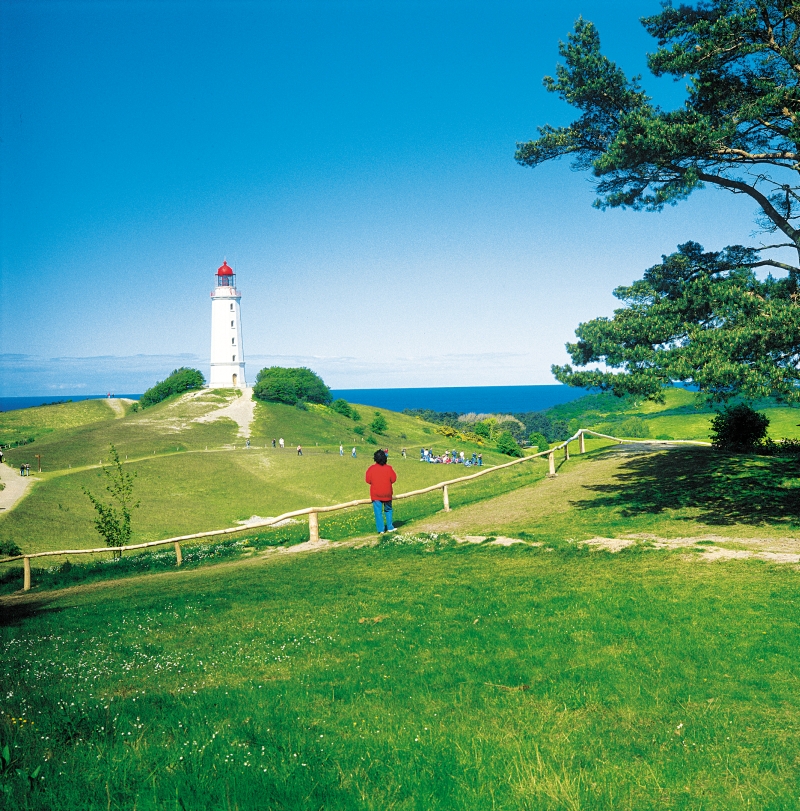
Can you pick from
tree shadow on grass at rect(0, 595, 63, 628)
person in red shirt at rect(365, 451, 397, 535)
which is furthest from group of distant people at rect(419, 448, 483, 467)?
tree shadow on grass at rect(0, 595, 63, 628)

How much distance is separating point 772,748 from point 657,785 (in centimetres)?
129

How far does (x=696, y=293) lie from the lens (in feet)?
46.1

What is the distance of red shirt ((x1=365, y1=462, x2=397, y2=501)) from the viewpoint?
17734 mm

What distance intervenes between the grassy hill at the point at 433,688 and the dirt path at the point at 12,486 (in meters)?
31.0

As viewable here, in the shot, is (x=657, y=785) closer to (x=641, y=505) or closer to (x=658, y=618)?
(x=658, y=618)

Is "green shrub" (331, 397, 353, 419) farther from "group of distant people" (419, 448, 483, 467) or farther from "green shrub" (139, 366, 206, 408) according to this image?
"group of distant people" (419, 448, 483, 467)

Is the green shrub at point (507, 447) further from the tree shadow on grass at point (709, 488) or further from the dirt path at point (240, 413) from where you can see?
the tree shadow on grass at point (709, 488)

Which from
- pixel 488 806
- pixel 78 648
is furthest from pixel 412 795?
pixel 78 648

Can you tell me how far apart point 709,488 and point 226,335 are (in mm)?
91969

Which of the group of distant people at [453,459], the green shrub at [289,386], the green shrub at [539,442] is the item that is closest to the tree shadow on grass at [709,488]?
the group of distant people at [453,459]

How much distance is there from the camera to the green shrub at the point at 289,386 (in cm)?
9738

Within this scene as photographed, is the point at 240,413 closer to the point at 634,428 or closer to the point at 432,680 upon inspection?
the point at 634,428

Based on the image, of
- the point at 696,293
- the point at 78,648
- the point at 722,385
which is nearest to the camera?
the point at 78,648

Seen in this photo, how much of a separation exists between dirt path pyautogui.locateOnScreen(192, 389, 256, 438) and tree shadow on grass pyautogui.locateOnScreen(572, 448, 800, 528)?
63349mm
